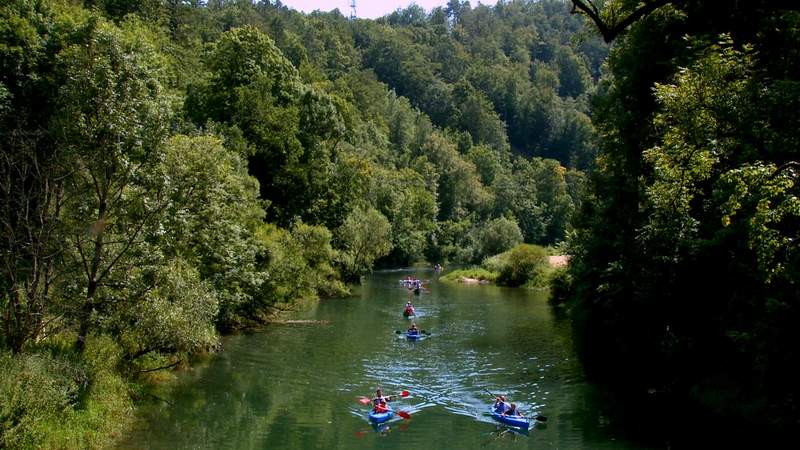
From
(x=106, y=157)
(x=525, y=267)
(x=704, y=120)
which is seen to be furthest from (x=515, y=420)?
(x=525, y=267)

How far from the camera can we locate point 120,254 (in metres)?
17.3

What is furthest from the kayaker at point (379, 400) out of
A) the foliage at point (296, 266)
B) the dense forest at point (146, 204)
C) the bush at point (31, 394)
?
the foliage at point (296, 266)

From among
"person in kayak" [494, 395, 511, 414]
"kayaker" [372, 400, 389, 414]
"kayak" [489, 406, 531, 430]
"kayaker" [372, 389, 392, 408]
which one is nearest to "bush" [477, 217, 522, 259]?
"person in kayak" [494, 395, 511, 414]

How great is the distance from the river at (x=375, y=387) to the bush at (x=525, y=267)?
19771 millimetres

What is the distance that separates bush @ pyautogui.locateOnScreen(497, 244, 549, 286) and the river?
19771 mm

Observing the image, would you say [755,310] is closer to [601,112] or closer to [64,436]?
[601,112]

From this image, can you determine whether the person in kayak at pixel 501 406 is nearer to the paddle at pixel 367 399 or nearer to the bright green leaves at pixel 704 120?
the paddle at pixel 367 399

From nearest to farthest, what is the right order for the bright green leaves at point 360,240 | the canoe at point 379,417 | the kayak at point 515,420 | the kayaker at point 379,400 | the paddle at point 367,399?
1. the kayak at point 515,420
2. the canoe at point 379,417
3. the kayaker at point 379,400
4. the paddle at point 367,399
5. the bright green leaves at point 360,240

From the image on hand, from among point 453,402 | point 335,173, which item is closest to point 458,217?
point 335,173

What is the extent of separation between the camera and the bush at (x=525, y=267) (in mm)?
57875

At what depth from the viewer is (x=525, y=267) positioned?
58.7 metres

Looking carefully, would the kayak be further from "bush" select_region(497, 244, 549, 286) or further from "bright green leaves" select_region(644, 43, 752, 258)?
"bush" select_region(497, 244, 549, 286)

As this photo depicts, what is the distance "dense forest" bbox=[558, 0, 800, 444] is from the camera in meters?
10.6

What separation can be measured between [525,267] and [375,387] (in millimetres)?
37584
